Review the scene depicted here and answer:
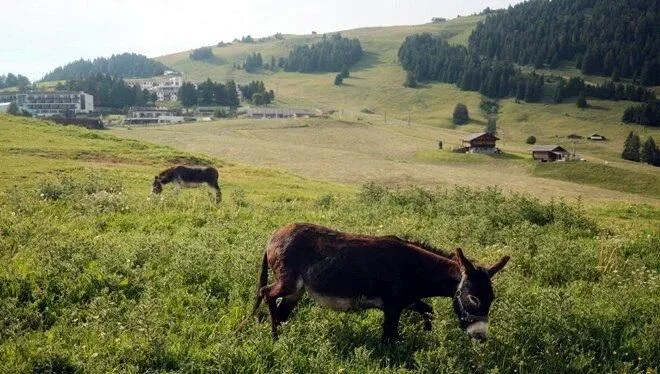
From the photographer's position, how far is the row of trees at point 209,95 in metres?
166

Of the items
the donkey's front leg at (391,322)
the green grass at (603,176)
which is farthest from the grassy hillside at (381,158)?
the donkey's front leg at (391,322)

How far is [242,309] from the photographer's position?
973cm

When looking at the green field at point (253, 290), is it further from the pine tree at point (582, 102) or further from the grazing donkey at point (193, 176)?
the pine tree at point (582, 102)

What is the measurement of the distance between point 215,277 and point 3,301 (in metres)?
3.62

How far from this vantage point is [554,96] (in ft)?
607

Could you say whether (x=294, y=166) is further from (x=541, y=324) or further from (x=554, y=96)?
(x=554, y=96)

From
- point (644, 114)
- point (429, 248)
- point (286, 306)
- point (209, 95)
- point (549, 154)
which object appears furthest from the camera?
point (209, 95)

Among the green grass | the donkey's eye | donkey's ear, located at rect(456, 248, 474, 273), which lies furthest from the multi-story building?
the donkey's eye

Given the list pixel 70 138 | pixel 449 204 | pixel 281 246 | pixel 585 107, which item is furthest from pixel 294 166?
pixel 585 107

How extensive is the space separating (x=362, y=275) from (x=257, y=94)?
17448 cm

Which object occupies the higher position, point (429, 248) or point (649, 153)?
point (429, 248)

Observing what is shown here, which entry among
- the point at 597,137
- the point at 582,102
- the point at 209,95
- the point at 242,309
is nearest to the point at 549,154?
the point at 597,137

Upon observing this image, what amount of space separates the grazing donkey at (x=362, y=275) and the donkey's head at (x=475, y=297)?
0.11 ft

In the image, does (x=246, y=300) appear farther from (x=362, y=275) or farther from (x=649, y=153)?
(x=649, y=153)
